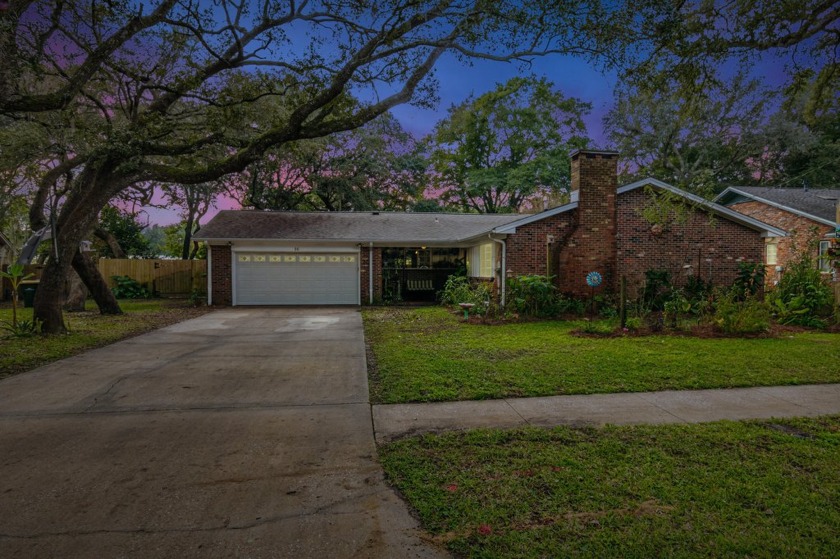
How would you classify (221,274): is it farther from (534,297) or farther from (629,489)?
(629,489)

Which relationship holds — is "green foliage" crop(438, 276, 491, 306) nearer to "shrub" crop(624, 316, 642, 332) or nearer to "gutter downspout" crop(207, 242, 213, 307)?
"shrub" crop(624, 316, 642, 332)

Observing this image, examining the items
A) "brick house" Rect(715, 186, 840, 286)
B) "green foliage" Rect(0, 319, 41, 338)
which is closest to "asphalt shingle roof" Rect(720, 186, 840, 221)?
"brick house" Rect(715, 186, 840, 286)

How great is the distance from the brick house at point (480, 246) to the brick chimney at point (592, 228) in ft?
0.09

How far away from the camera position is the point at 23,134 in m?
11.5

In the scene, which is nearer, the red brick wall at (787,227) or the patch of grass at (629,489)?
the patch of grass at (629,489)

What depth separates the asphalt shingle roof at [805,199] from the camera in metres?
17.1

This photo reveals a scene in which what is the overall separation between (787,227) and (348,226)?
17534mm

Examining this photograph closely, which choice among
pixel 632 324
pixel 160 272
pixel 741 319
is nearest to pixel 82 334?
pixel 160 272

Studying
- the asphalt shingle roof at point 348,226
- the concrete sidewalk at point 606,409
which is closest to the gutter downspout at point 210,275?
the asphalt shingle roof at point 348,226

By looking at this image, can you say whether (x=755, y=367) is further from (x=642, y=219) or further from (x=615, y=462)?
(x=642, y=219)

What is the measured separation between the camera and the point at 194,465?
3.35 meters

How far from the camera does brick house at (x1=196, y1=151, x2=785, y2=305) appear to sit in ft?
41.0

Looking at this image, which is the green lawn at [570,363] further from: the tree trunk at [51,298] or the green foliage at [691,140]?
the green foliage at [691,140]

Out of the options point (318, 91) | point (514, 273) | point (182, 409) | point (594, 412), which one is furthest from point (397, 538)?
point (514, 273)
